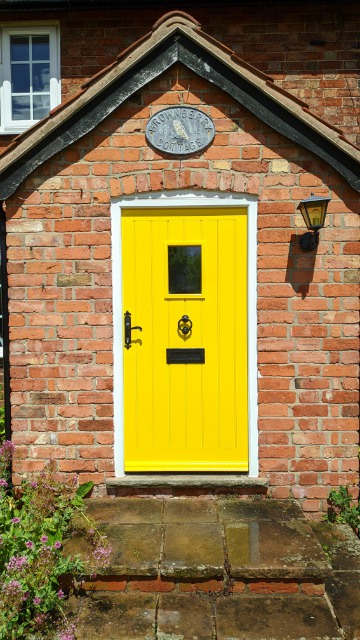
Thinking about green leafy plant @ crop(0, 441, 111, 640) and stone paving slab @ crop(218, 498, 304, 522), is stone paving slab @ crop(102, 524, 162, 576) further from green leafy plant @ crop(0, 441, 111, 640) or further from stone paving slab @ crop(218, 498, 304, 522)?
stone paving slab @ crop(218, 498, 304, 522)

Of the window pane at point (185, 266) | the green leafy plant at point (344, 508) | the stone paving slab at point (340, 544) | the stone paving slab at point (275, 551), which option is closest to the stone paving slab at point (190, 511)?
the stone paving slab at point (275, 551)

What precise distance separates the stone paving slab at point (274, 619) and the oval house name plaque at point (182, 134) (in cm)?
319

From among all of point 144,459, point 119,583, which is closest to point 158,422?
point 144,459

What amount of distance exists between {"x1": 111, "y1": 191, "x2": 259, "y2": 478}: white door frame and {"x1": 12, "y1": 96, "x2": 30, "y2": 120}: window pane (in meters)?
3.39

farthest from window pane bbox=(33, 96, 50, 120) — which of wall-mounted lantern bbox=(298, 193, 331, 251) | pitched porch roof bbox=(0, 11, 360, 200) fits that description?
wall-mounted lantern bbox=(298, 193, 331, 251)

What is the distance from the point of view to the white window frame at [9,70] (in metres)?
6.49

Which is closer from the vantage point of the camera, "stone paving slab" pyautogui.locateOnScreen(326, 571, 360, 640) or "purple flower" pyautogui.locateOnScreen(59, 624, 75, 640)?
"purple flower" pyautogui.locateOnScreen(59, 624, 75, 640)

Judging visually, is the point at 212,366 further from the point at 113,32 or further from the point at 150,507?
the point at 113,32

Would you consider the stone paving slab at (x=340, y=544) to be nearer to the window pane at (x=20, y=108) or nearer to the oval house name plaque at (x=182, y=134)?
the oval house name plaque at (x=182, y=134)

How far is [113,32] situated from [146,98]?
9.07 ft

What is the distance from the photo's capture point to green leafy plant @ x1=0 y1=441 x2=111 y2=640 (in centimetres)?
291

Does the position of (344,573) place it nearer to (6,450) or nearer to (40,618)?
(40,618)

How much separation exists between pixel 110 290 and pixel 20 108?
383cm

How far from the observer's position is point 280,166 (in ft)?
13.7
